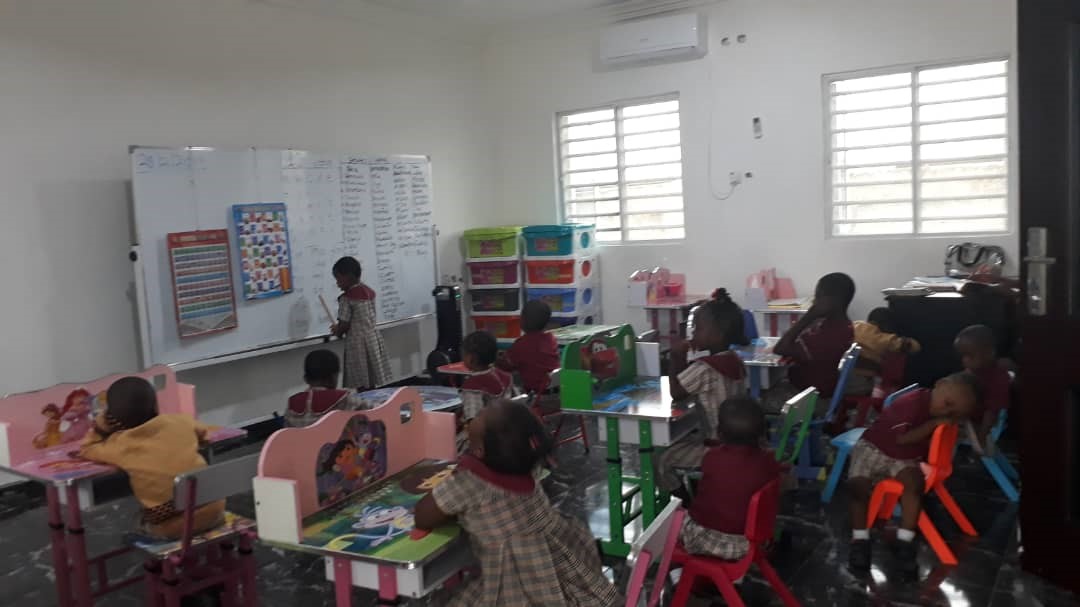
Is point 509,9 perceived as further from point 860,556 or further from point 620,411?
point 860,556

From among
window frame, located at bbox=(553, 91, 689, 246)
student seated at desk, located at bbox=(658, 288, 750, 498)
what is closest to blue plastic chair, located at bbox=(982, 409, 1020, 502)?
student seated at desk, located at bbox=(658, 288, 750, 498)

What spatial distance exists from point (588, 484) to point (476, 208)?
391cm

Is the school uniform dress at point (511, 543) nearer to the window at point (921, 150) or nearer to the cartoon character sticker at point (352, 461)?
the cartoon character sticker at point (352, 461)

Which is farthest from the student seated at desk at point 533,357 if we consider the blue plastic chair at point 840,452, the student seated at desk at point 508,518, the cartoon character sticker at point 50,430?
the student seated at desk at point 508,518

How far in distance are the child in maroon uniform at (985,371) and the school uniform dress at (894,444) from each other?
0.49m

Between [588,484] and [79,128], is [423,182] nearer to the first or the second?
[79,128]

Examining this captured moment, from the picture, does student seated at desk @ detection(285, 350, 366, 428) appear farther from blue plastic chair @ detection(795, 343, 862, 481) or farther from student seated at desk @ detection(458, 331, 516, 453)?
blue plastic chair @ detection(795, 343, 862, 481)

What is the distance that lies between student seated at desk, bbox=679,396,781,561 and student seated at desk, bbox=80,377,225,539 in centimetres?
156

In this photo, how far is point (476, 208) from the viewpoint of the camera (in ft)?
25.4

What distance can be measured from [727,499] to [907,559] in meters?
1.06

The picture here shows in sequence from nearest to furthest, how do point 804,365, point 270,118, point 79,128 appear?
point 804,365, point 79,128, point 270,118

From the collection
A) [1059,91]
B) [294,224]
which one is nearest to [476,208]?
[294,224]

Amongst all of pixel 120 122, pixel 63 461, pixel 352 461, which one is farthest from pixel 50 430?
pixel 120 122

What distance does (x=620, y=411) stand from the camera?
10.7 feet
